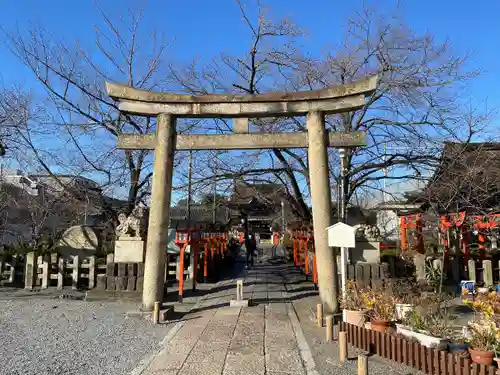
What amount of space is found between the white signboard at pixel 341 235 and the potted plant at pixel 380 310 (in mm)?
1046

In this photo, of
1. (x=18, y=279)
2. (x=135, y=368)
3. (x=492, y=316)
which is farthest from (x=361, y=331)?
(x=18, y=279)

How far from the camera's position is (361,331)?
595cm

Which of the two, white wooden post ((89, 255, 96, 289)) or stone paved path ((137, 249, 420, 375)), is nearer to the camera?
stone paved path ((137, 249, 420, 375))

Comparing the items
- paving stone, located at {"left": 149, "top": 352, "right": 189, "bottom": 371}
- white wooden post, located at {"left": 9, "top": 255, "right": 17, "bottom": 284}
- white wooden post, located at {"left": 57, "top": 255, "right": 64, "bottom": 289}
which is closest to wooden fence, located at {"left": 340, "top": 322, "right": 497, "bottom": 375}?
paving stone, located at {"left": 149, "top": 352, "right": 189, "bottom": 371}

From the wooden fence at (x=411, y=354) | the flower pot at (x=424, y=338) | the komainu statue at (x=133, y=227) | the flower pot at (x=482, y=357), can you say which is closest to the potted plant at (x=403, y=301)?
the flower pot at (x=424, y=338)

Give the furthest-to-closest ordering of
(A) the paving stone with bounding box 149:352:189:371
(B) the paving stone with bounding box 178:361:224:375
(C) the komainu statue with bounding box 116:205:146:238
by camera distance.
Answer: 1. (C) the komainu statue with bounding box 116:205:146:238
2. (A) the paving stone with bounding box 149:352:189:371
3. (B) the paving stone with bounding box 178:361:224:375

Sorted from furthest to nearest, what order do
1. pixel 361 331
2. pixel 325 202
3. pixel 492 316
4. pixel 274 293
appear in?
pixel 274 293 < pixel 325 202 < pixel 361 331 < pixel 492 316

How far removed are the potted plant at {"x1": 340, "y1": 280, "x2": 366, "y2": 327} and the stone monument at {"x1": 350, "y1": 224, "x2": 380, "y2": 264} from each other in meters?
4.00

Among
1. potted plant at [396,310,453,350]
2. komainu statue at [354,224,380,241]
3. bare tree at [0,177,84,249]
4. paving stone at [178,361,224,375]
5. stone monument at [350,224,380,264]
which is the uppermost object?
bare tree at [0,177,84,249]

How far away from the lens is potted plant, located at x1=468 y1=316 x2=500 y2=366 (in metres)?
4.61

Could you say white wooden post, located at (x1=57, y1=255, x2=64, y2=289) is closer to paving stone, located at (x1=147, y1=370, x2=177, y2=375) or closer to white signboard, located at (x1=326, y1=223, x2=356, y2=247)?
paving stone, located at (x1=147, y1=370, x2=177, y2=375)

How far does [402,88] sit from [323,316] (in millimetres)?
8420

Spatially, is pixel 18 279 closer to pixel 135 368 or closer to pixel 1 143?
pixel 1 143

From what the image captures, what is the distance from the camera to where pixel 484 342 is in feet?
15.8
